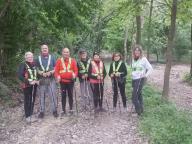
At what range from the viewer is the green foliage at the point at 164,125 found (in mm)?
9000

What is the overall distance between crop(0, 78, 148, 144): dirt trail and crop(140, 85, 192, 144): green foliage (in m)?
0.28

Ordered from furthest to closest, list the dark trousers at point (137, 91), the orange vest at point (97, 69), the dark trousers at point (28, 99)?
1. the orange vest at point (97, 69)
2. the dark trousers at point (137, 91)
3. the dark trousers at point (28, 99)

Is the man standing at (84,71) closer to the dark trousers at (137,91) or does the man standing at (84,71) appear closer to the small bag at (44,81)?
the small bag at (44,81)

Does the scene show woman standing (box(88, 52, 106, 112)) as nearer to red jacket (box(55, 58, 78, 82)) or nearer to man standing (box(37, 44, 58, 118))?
red jacket (box(55, 58, 78, 82))

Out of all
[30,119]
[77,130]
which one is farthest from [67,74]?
[77,130]

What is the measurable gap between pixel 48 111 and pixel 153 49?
32.7 metres

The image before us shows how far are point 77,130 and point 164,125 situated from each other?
7.37 ft

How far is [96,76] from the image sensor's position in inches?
432

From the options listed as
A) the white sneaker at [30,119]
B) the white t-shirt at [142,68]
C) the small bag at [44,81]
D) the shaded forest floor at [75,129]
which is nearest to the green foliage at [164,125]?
the shaded forest floor at [75,129]

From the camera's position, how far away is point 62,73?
1068 centimetres

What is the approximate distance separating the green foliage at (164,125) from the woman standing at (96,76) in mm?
1455

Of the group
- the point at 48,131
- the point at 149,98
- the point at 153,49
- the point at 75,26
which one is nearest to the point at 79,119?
the point at 48,131

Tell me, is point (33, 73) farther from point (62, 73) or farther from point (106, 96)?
point (106, 96)

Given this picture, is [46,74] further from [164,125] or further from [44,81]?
[164,125]
